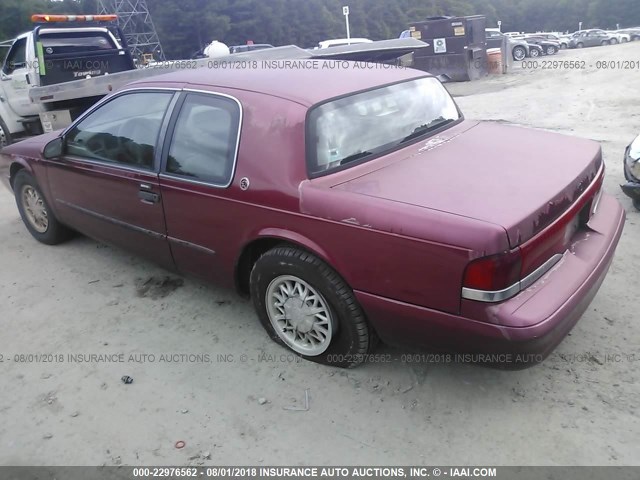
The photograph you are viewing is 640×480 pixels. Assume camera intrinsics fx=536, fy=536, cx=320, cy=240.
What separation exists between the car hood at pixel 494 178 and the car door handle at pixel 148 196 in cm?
135

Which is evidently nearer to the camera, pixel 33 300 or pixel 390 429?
pixel 390 429

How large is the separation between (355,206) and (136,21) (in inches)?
1987

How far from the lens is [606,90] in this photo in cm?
1212

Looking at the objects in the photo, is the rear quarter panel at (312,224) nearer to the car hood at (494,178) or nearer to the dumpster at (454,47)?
the car hood at (494,178)

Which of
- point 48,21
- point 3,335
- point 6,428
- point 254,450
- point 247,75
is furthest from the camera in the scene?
point 48,21

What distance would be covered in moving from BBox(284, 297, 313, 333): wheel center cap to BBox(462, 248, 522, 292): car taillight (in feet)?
3.26

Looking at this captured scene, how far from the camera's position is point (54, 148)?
4191mm

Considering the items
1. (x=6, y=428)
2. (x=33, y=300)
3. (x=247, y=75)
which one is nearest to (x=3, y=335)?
(x=33, y=300)

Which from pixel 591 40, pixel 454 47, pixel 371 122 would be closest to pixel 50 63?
pixel 371 122

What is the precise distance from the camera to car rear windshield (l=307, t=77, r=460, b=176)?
2.88 m

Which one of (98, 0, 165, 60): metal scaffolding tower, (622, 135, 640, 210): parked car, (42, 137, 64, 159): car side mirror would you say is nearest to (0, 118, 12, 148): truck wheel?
(42, 137, 64, 159): car side mirror

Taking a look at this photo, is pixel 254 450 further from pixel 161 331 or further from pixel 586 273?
pixel 586 273

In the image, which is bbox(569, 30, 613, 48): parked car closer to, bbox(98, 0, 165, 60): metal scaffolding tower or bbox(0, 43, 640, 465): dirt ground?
bbox(98, 0, 165, 60): metal scaffolding tower

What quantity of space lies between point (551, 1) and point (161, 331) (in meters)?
108
